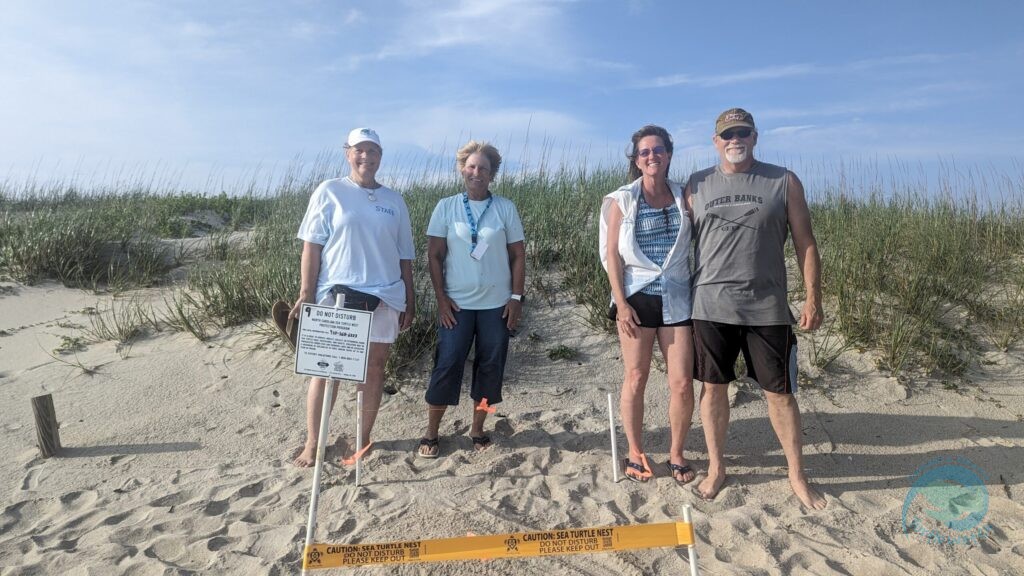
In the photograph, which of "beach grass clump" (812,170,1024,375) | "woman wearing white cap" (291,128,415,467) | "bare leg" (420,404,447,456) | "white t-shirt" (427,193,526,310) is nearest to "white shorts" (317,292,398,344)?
"woman wearing white cap" (291,128,415,467)

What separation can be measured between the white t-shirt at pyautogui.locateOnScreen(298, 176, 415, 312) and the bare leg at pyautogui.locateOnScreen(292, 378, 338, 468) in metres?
0.62

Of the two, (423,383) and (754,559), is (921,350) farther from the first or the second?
(423,383)

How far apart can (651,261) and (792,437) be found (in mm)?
1221

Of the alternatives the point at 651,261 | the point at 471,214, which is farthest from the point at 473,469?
the point at 651,261

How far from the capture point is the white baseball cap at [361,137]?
137 inches

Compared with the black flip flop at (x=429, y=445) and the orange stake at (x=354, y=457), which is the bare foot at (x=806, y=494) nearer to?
the black flip flop at (x=429, y=445)

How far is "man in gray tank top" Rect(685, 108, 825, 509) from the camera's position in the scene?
309 cm

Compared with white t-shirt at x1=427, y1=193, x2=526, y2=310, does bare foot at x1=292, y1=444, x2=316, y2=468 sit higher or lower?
lower

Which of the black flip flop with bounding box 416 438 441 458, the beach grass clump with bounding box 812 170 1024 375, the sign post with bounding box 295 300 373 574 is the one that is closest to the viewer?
the sign post with bounding box 295 300 373 574

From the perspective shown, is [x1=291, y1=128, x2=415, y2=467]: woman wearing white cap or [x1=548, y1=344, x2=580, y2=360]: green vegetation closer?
[x1=291, y1=128, x2=415, y2=467]: woman wearing white cap

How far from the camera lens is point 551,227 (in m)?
6.54

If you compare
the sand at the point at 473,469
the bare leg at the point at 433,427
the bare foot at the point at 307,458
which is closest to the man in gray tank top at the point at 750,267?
the sand at the point at 473,469

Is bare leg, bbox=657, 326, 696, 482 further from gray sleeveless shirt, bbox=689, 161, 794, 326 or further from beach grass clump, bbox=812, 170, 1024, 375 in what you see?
beach grass clump, bbox=812, 170, 1024, 375

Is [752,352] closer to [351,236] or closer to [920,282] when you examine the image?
[351,236]
